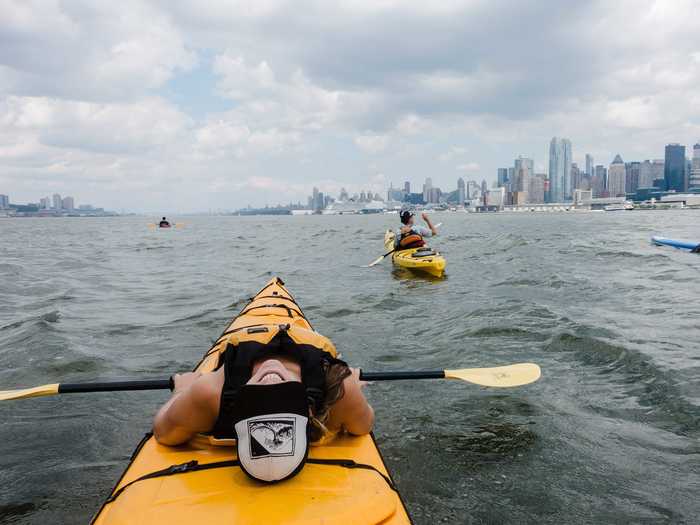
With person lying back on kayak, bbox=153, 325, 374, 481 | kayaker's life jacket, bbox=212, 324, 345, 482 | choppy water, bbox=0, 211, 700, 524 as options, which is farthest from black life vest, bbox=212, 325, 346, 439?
choppy water, bbox=0, 211, 700, 524

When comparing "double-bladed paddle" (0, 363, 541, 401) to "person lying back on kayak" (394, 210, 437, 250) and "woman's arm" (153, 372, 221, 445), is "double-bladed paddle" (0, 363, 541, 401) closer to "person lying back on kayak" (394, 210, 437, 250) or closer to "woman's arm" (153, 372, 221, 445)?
"woman's arm" (153, 372, 221, 445)

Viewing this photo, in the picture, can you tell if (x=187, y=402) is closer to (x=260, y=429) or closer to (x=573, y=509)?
(x=260, y=429)

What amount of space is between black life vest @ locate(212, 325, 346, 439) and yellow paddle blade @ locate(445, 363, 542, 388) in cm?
194

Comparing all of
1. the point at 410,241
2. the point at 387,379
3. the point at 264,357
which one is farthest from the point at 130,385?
the point at 410,241

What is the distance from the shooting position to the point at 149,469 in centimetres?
275

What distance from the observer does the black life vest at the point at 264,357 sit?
275cm

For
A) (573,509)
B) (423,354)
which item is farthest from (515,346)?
(573,509)

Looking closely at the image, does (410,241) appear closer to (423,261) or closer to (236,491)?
(423,261)

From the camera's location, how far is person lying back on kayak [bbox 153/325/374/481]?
2.33 metres

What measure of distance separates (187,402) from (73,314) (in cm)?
821

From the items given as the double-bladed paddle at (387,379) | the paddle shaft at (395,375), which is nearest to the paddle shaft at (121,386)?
the double-bladed paddle at (387,379)

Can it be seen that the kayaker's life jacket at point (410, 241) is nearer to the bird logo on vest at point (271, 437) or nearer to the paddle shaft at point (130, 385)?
the paddle shaft at point (130, 385)

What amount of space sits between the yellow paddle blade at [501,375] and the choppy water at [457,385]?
42cm

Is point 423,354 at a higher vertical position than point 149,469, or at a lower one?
lower
